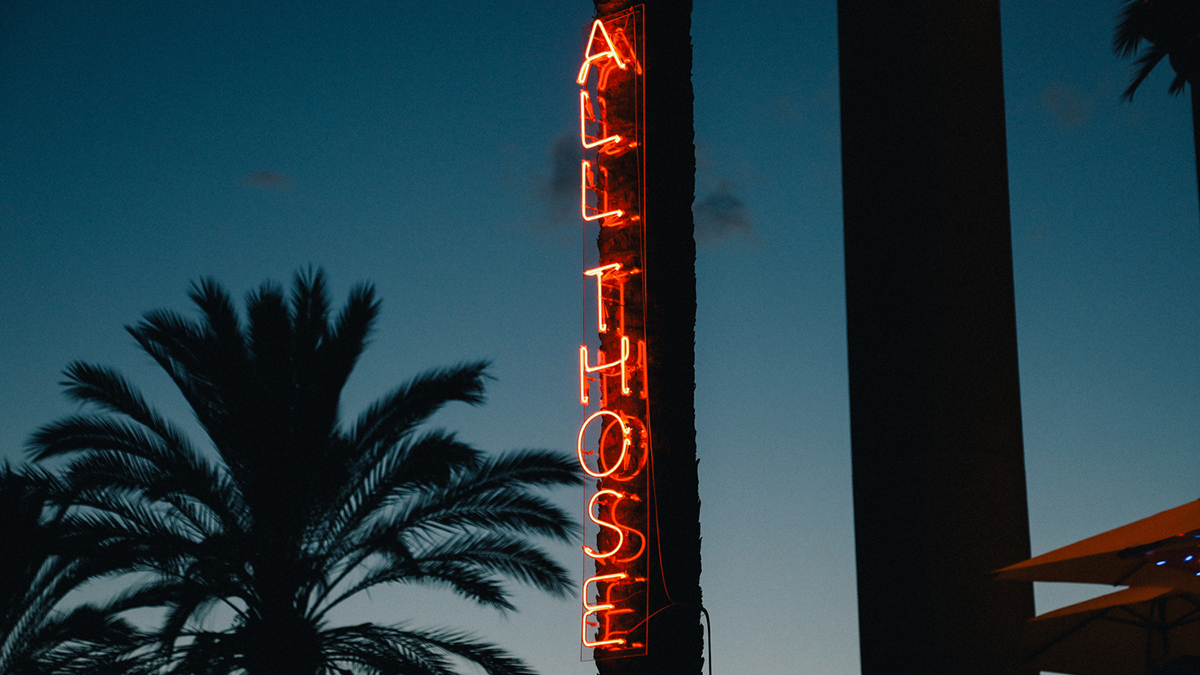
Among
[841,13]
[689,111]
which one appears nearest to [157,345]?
[689,111]

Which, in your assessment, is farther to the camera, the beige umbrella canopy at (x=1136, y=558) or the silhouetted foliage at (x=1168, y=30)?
the silhouetted foliage at (x=1168, y=30)

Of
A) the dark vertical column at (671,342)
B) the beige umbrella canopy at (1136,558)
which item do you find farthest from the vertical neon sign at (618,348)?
the beige umbrella canopy at (1136,558)

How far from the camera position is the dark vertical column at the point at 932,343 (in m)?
9.34

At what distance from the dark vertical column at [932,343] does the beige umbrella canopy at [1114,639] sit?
49 cm

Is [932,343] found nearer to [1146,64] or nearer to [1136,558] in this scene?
[1136,558]

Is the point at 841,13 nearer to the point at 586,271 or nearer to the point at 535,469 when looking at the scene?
the point at 586,271

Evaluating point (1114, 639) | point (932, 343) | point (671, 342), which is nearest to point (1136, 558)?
point (1114, 639)

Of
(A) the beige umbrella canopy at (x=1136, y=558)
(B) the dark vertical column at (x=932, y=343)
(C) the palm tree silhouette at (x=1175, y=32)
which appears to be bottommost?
(A) the beige umbrella canopy at (x=1136, y=558)

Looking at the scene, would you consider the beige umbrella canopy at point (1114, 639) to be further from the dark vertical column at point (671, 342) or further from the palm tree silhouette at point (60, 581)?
the palm tree silhouette at point (60, 581)

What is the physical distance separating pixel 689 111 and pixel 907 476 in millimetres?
4914

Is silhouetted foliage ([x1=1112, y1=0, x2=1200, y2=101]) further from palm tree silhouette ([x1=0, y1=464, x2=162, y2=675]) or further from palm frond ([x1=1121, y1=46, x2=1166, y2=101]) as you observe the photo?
palm tree silhouette ([x1=0, y1=464, x2=162, y2=675])

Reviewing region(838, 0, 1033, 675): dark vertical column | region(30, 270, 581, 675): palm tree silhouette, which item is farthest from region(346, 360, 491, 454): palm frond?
region(838, 0, 1033, 675): dark vertical column

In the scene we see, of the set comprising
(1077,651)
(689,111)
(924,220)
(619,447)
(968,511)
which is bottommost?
Result: (1077,651)

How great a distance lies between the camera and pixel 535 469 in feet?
52.2
